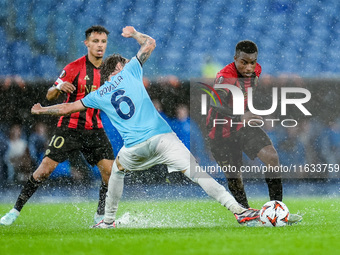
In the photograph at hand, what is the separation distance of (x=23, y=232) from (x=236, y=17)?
960cm

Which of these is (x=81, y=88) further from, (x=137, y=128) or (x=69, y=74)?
(x=137, y=128)

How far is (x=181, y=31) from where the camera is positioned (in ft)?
43.4

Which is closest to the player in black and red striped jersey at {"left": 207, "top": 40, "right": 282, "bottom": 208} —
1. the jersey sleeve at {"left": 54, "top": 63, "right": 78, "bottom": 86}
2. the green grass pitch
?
the green grass pitch

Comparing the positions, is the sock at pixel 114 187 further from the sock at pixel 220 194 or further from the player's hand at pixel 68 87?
the player's hand at pixel 68 87

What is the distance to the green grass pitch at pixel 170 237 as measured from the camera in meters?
3.52

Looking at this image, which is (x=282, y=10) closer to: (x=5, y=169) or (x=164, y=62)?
(x=164, y=62)

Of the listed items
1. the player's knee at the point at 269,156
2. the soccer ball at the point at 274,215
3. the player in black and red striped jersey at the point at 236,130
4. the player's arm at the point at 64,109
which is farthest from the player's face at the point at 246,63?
the player's arm at the point at 64,109

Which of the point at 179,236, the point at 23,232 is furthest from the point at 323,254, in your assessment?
the point at 23,232

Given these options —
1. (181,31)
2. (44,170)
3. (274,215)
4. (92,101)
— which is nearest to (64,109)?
(92,101)

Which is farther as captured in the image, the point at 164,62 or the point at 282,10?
the point at 282,10

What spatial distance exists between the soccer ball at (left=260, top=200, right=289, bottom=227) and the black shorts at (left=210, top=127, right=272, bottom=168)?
84 centimetres

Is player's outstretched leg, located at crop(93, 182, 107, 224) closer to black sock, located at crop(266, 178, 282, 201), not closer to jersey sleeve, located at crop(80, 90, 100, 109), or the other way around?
jersey sleeve, located at crop(80, 90, 100, 109)

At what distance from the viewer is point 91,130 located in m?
6.05

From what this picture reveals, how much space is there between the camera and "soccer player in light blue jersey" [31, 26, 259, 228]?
480 centimetres
